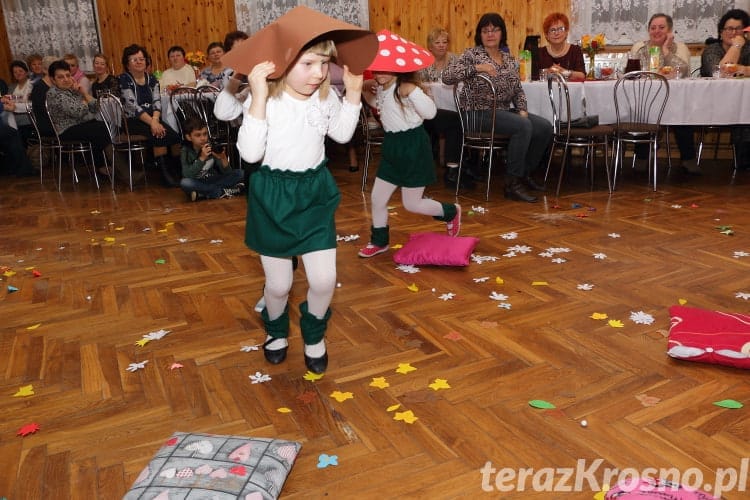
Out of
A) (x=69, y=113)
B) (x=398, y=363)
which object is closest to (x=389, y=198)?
(x=398, y=363)

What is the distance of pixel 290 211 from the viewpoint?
1.90 m

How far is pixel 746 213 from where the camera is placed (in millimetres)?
3883

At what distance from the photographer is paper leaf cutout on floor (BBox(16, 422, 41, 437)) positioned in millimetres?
1834

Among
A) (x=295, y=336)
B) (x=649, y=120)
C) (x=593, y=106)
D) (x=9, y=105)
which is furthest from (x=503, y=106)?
(x=9, y=105)

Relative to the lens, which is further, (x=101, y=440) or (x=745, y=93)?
(x=745, y=93)

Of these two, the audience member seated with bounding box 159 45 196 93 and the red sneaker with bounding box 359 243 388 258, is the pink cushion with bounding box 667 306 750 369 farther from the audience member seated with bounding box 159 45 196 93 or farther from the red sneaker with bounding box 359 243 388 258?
the audience member seated with bounding box 159 45 196 93

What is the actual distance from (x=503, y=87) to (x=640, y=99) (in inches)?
38.0

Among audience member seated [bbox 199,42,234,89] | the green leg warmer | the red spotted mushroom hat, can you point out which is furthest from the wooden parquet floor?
audience member seated [bbox 199,42,234,89]

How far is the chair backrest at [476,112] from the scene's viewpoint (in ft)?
14.4

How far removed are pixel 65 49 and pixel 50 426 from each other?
7586 mm

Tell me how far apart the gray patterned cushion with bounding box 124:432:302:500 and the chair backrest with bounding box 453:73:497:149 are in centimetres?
318

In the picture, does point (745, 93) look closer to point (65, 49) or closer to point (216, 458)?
point (216, 458)

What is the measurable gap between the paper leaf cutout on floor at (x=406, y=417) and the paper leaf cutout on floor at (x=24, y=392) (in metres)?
1.18

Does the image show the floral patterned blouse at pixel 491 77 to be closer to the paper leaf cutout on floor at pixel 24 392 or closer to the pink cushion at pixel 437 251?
the pink cushion at pixel 437 251
